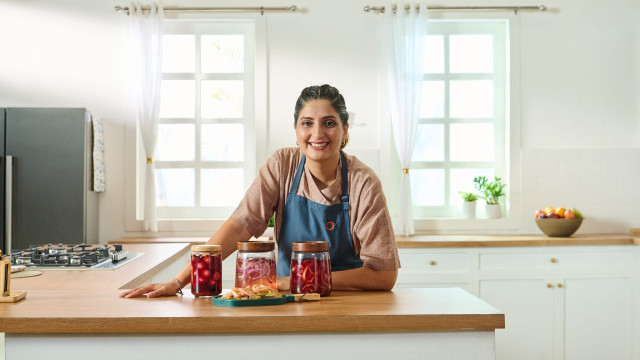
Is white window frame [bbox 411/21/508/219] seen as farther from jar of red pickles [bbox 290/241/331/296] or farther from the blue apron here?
jar of red pickles [bbox 290/241/331/296]

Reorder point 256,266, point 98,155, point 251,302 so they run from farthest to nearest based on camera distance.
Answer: point 98,155, point 256,266, point 251,302

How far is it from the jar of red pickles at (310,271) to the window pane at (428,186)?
321cm

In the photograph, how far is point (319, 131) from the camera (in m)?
2.01

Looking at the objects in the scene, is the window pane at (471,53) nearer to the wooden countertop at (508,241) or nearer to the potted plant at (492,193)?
the potted plant at (492,193)

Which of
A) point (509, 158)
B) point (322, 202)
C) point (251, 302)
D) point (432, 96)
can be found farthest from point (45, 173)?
point (509, 158)

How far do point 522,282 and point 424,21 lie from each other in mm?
1933

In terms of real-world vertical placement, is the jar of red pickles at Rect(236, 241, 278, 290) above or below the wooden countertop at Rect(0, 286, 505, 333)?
above

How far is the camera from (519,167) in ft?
15.4

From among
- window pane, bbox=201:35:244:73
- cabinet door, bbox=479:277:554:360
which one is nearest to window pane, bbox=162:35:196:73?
window pane, bbox=201:35:244:73

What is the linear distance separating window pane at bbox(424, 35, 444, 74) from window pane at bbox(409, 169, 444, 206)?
77 cm

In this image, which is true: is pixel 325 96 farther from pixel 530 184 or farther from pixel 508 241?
pixel 530 184

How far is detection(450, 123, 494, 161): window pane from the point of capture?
15.9 feet

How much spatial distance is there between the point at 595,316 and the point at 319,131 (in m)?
2.96

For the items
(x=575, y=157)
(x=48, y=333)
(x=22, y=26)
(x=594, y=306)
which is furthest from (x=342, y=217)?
(x=22, y=26)
